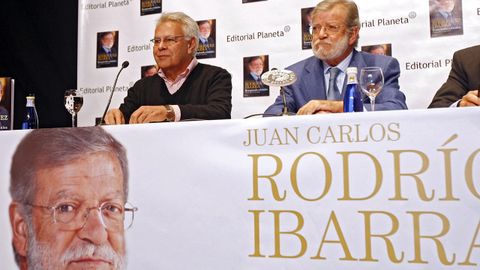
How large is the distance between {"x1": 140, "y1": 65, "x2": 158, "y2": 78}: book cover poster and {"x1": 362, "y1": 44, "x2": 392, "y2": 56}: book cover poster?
1.37 metres

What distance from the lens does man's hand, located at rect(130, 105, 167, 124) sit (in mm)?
2262

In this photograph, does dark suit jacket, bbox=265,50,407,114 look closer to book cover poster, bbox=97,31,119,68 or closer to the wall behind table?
the wall behind table

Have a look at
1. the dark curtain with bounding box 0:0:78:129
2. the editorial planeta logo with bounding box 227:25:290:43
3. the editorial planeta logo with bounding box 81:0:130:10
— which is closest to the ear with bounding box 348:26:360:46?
the editorial planeta logo with bounding box 227:25:290:43

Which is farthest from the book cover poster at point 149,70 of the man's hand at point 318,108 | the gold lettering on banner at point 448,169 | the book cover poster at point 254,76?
the gold lettering on banner at point 448,169

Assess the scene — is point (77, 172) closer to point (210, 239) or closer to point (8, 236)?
point (8, 236)

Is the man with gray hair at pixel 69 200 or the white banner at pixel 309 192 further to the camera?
the man with gray hair at pixel 69 200

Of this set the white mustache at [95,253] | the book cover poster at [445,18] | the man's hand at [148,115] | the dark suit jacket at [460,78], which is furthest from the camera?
the book cover poster at [445,18]

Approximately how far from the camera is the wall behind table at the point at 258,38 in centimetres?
277

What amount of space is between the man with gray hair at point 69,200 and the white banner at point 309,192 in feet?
0.16

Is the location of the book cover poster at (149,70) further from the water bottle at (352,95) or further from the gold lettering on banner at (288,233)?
the gold lettering on banner at (288,233)

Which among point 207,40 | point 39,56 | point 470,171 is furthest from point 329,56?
point 39,56

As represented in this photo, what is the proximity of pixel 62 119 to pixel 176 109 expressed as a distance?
116 cm

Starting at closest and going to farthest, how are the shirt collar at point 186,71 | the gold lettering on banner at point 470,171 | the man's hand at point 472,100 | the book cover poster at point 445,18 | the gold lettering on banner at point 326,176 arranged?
the gold lettering on banner at point 470,171 → the gold lettering on banner at point 326,176 → the man's hand at point 472,100 → the book cover poster at point 445,18 → the shirt collar at point 186,71

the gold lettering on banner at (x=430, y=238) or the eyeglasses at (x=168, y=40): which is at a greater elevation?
the eyeglasses at (x=168, y=40)
